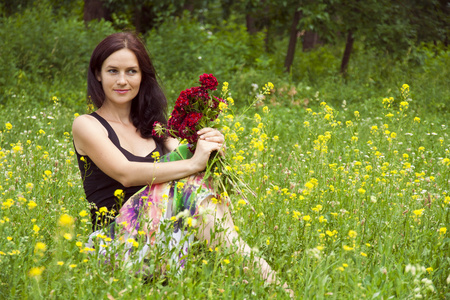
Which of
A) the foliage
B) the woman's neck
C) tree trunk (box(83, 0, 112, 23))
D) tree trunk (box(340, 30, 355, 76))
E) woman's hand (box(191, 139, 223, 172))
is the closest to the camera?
woman's hand (box(191, 139, 223, 172))

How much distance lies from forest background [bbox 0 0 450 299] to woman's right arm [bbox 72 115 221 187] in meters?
0.24

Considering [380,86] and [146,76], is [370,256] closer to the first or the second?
[146,76]

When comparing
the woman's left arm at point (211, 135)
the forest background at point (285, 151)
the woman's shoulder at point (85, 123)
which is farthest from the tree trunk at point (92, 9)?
the woman's left arm at point (211, 135)

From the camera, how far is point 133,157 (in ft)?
11.0

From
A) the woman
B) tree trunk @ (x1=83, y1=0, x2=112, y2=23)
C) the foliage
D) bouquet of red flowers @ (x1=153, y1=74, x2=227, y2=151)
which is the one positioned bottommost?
the foliage

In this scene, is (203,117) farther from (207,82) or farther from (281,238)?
(281,238)

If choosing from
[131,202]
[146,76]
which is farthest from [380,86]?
[131,202]

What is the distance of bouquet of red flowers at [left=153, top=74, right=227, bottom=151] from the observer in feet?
10.2

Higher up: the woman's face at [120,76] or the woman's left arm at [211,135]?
the woman's face at [120,76]

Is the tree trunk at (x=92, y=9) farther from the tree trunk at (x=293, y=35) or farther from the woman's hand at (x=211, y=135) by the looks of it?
the woman's hand at (x=211, y=135)

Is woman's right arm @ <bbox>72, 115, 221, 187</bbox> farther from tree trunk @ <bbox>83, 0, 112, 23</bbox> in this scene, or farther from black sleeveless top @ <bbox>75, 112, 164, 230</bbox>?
tree trunk @ <bbox>83, 0, 112, 23</bbox>

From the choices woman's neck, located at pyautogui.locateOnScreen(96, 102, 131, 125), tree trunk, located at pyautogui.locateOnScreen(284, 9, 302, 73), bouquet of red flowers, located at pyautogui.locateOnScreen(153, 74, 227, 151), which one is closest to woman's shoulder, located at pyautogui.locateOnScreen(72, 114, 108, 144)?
woman's neck, located at pyautogui.locateOnScreen(96, 102, 131, 125)

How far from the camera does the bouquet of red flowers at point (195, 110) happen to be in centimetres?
309

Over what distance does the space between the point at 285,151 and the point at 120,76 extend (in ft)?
8.51
